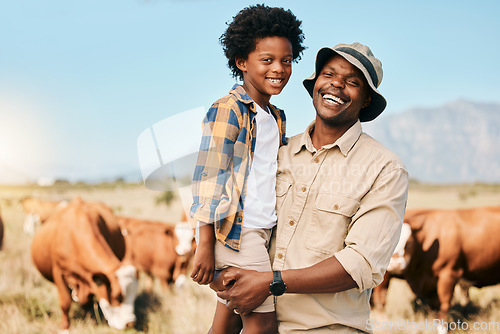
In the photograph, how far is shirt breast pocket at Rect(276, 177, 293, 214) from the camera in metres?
2.43

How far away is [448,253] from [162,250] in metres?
5.89

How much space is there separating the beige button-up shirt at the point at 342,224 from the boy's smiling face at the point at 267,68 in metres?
0.49

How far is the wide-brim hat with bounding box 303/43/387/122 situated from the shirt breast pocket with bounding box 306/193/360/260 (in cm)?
56

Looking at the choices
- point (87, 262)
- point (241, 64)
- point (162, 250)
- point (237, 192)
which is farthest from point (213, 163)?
point (162, 250)

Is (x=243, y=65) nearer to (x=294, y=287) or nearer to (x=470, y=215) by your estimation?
(x=294, y=287)

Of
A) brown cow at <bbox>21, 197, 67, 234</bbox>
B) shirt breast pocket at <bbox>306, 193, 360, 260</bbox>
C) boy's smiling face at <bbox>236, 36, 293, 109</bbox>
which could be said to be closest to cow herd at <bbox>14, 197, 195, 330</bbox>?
boy's smiling face at <bbox>236, 36, 293, 109</bbox>

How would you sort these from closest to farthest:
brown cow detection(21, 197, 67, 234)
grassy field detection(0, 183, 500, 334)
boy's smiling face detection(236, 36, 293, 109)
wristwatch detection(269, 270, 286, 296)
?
wristwatch detection(269, 270, 286, 296) < boy's smiling face detection(236, 36, 293, 109) < grassy field detection(0, 183, 500, 334) < brown cow detection(21, 197, 67, 234)

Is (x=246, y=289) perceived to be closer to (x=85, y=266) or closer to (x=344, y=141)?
(x=344, y=141)

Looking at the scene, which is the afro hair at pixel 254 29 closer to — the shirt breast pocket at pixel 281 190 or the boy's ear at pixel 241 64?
the boy's ear at pixel 241 64

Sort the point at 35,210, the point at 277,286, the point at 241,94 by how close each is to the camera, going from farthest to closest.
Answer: the point at 35,210, the point at 241,94, the point at 277,286

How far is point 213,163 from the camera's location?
2.33m

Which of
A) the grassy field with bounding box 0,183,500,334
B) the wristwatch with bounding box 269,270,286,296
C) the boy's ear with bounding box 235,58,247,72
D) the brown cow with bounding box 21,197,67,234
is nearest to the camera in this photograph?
the wristwatch with bounding box 269,270,286,296

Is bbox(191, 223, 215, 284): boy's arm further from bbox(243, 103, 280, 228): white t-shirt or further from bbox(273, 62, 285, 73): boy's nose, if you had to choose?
bbox(273, 62, 285, 73): boy's nose

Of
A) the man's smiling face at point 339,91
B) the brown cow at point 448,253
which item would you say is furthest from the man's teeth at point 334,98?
the brown cow at point 448,253
